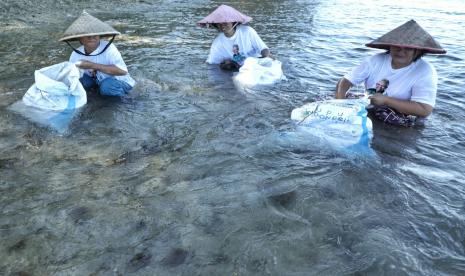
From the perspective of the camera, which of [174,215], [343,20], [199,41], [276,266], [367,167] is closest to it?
[276,266]

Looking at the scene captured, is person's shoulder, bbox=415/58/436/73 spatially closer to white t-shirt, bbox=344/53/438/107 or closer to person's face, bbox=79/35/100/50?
white t-shirt, bbox=344/53/438/107

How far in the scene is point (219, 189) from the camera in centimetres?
332

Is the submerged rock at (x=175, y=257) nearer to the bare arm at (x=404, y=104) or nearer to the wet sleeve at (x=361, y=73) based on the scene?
the bare arm at (x=404, y=104)

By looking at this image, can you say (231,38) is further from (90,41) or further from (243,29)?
(90,41)

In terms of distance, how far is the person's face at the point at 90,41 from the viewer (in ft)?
15.5

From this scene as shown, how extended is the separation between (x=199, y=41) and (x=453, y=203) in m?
6.50

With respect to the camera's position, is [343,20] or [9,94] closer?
[9,94]

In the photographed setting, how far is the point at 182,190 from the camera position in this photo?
10.7ft

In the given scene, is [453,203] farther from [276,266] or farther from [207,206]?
[207,206]

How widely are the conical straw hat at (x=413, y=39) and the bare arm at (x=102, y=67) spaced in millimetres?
2903

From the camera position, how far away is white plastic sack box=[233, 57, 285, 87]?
577 centimetres

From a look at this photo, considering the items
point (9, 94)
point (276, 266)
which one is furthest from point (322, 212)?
point (9, 94)

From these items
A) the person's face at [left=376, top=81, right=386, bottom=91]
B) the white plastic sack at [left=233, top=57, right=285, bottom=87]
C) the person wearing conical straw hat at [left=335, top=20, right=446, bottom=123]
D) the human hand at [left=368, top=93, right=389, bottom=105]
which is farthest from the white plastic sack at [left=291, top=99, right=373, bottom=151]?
the white plastic sack at [left=233, top=57, right=285, bottom=87]

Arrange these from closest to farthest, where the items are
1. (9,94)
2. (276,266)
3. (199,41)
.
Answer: (276,266) < (9,94) < (199,41)
